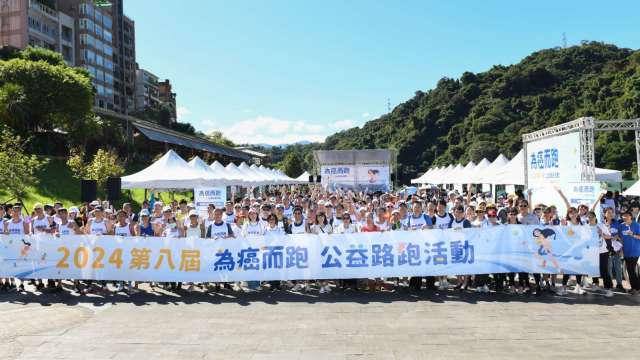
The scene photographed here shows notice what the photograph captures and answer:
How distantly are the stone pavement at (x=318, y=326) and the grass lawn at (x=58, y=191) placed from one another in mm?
21226

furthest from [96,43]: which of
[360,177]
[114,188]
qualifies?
[114,188]

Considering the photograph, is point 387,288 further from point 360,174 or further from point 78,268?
point 360,174

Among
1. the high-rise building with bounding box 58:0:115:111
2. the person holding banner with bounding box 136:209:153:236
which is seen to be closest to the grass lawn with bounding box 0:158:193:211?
the person holding banner with bounding box 136:209:153:236

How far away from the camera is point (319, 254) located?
922 cm

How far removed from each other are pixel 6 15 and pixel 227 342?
66381 mm

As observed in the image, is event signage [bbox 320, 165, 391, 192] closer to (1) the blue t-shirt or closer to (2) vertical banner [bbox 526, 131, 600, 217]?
(2) vertical banner [bbox 526, 131, 600, 217]

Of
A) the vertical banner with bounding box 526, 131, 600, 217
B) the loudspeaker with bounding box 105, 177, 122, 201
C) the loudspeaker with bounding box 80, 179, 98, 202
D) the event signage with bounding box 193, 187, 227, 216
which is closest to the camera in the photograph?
the vertical banner with bounding box 526, 131, 600, 217

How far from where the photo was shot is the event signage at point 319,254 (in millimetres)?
9164

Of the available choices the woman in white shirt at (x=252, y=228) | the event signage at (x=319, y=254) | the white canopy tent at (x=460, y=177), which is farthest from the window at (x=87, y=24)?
the woman in white shirt at (x=252, y=228)

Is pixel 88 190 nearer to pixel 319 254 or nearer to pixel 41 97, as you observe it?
pixel 319 254

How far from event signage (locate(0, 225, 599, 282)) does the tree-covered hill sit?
39.9 meters

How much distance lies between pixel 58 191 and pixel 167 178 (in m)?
18.6

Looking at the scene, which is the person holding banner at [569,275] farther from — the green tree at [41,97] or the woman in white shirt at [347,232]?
the green tree at [41,97]

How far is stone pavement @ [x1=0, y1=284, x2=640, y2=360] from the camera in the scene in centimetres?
600
